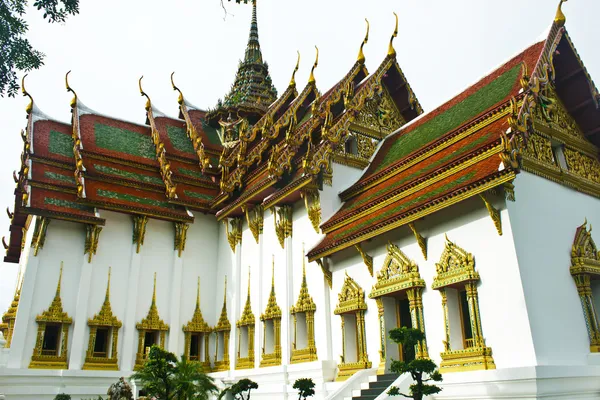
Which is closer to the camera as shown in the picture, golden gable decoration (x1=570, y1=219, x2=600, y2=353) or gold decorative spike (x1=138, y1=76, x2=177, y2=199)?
golden gable decoration (x1=570, y1=219, x2=600, y2=353)

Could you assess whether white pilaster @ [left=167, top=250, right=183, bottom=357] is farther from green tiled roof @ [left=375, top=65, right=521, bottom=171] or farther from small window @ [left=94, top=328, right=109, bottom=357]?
green tiled roof @ [left=375, top=65, right=521, bottom=171]

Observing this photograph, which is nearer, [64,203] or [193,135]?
[64,203]

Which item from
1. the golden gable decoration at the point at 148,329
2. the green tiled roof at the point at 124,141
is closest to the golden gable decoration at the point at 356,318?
the golden gable decoration at the point at 148,329

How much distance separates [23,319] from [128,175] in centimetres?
447

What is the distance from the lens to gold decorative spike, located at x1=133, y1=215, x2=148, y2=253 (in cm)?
1286

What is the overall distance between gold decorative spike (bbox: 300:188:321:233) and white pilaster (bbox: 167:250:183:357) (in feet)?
14.0

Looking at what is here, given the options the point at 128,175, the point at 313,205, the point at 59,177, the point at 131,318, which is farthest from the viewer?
the point at 128,175

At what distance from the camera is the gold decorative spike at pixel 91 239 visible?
1223 cm

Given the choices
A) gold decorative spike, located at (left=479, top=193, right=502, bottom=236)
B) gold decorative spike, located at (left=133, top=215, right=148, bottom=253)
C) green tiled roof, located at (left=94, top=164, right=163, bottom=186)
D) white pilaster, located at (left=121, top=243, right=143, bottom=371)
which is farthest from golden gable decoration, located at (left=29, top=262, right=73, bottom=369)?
gold decorative spike, located at (left=479, top=193, right=502, bottom=236)

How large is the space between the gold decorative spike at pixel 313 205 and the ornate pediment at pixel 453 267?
3.01 m

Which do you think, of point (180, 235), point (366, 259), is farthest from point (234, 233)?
point (366, 259)

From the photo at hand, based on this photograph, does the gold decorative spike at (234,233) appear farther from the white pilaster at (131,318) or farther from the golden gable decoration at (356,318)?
the golden gable decoration at (356,318)

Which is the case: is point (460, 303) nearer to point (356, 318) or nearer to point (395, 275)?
point (395, 275)

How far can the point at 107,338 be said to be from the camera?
39.8 ft
